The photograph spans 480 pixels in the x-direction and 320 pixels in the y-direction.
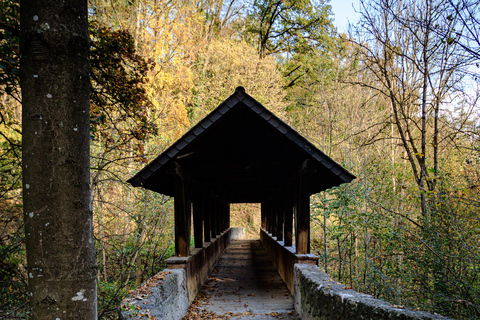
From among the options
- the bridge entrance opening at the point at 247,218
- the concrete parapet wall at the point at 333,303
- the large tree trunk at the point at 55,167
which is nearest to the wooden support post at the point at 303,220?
the concrete parapet wall at the point at 333,303

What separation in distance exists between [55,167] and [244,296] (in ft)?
22.2

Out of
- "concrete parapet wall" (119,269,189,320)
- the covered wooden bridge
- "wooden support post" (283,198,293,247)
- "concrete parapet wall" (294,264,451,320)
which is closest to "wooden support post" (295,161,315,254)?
the covered wooden bridge

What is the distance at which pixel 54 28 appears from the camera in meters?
1.98

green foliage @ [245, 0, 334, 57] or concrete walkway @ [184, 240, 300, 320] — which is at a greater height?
green foliage @ [245, 0, 334, 57]

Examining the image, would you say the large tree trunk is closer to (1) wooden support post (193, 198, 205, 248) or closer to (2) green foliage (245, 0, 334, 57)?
(1) wooden support post (193, 198, 205, 248)

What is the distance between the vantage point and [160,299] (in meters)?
4.57

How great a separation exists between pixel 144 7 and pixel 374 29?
10911mm

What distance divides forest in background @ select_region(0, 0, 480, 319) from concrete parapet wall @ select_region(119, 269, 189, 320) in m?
1.50

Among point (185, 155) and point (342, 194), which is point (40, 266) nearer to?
point (185, 155)

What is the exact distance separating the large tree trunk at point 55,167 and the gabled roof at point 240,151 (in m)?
4.32

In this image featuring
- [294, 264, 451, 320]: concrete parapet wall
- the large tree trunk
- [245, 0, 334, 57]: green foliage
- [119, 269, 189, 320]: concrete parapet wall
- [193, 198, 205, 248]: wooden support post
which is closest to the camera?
the large tree trunk

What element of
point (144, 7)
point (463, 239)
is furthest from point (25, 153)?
point (144, 7)

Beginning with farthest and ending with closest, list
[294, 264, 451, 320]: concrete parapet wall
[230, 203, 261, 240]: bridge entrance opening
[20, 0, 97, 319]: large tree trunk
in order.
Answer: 1. [230, 203, 261, 240]: bridge entrance opening
2. [294, 264, 451, 320]: concrete parapet wall
3. [20, 0, 97, 319]: large tree trunk

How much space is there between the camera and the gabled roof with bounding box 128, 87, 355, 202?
6352 millimetres
